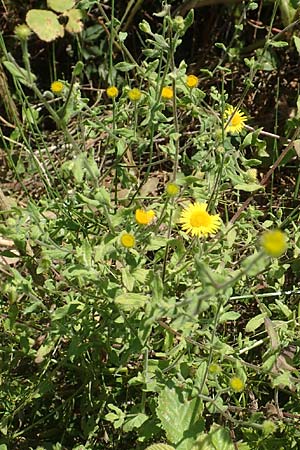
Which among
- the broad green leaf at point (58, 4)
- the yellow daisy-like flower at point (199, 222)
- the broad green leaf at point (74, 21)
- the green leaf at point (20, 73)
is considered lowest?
the yellow daisy-like flower at point (199, 222)

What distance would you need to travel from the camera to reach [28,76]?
135cm

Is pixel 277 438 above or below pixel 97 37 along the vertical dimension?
below

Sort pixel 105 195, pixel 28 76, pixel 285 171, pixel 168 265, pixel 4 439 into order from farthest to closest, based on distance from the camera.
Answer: pixel 285 171 → pixel 4 439 → pixel 168 265 → pixel 105 195 → pixel 28 76

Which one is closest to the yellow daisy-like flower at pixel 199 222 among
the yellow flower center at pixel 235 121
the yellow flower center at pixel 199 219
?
the yellow flower center at pixel 199 219

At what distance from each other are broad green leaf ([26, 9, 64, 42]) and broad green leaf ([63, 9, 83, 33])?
0.03m

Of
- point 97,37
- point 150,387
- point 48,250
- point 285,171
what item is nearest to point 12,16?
point 97,37

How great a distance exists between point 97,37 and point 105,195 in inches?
61.5

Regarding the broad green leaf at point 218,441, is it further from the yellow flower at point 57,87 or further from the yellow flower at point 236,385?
the yellow flower at point 57,87

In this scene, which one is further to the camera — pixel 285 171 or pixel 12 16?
pixel 12 16

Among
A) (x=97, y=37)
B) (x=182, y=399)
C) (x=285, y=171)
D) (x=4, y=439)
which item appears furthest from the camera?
(x=97, y=37)

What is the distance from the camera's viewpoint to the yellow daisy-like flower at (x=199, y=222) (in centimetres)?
167

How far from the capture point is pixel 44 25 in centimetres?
252

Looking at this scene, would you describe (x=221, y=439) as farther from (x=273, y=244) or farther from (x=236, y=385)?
(x=273, y=244)

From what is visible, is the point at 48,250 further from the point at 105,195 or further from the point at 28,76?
the point at 28,76
